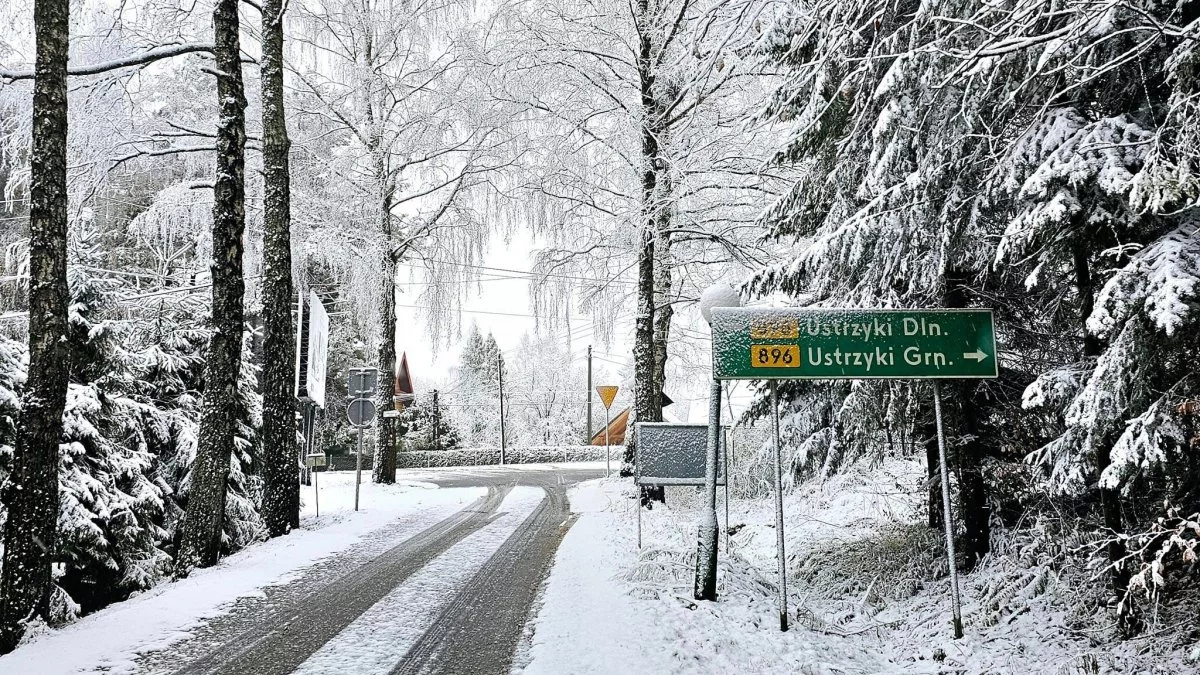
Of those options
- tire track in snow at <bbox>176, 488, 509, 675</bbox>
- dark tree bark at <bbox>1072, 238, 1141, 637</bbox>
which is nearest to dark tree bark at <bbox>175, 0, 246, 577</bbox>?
tire track in snow at <bbox>176, 488, 509, 675</bbox>

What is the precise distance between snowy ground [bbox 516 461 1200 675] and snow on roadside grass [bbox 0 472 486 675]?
8.27 ft

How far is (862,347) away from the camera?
543 centimetres

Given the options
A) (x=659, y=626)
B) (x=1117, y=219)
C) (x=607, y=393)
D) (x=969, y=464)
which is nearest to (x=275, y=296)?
(x=659, y=626)

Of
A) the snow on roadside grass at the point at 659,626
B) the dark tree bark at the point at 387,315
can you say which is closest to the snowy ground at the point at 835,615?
the snow on roadside grass at the point at 659,626

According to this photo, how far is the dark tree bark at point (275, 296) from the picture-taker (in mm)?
9672

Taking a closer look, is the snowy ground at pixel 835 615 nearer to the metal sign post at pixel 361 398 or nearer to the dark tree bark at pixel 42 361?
the dark tree bark at pixel 42 361

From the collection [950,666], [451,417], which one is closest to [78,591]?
[950,666]

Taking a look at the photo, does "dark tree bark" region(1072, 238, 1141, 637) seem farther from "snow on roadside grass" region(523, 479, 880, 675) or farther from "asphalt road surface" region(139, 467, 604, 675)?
"asphalt road surface" region(139, 467, 604, 675)

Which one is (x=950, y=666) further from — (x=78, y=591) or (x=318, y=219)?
(x=318, y=219)

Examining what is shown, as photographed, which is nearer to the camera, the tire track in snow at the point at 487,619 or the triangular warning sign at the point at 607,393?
the tire track in snow at the point at 487,619

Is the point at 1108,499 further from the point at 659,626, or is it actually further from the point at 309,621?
the point at 309,621

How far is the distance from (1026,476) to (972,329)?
2128 millimetres

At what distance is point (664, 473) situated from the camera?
23.0 ft

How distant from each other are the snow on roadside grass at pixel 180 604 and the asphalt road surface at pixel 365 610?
8.1 inches
